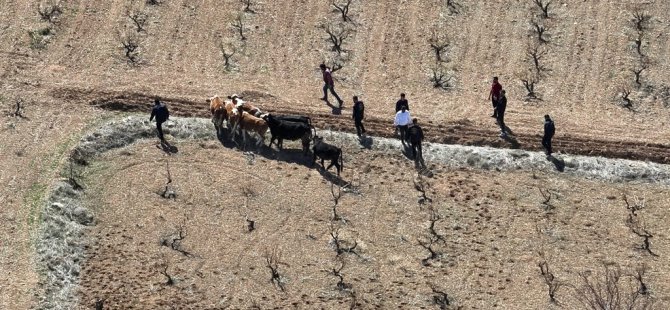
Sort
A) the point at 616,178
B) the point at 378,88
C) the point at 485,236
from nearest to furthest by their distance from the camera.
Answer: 1. the point at 485,236
2. the point at 616,178
3. the point at 378,88

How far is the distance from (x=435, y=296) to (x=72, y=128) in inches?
490

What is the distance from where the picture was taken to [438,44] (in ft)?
132

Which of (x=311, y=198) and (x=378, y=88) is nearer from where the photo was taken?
(x=311, y=198)

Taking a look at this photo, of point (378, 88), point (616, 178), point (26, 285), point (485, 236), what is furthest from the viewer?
point (378, 88)

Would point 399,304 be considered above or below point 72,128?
below

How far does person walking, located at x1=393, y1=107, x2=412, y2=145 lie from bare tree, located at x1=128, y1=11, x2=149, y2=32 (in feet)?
36.9

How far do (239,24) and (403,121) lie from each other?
9.57 meters

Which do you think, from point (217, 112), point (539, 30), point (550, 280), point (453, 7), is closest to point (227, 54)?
point (217, 112)

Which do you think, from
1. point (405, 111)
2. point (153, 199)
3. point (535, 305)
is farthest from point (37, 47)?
point (535, 305)

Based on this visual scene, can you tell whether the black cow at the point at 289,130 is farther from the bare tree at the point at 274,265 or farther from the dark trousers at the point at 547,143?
the dark trousers at the point at 547,143

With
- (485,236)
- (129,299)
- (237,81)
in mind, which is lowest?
(129,299)

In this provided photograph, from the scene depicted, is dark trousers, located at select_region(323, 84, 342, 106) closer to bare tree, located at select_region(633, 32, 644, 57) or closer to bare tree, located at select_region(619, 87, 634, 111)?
bare tree, located at select_region(619, 87, 634, 111)

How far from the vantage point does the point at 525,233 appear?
3073 centimetres

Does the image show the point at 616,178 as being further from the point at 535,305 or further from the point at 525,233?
the point at 535,305
